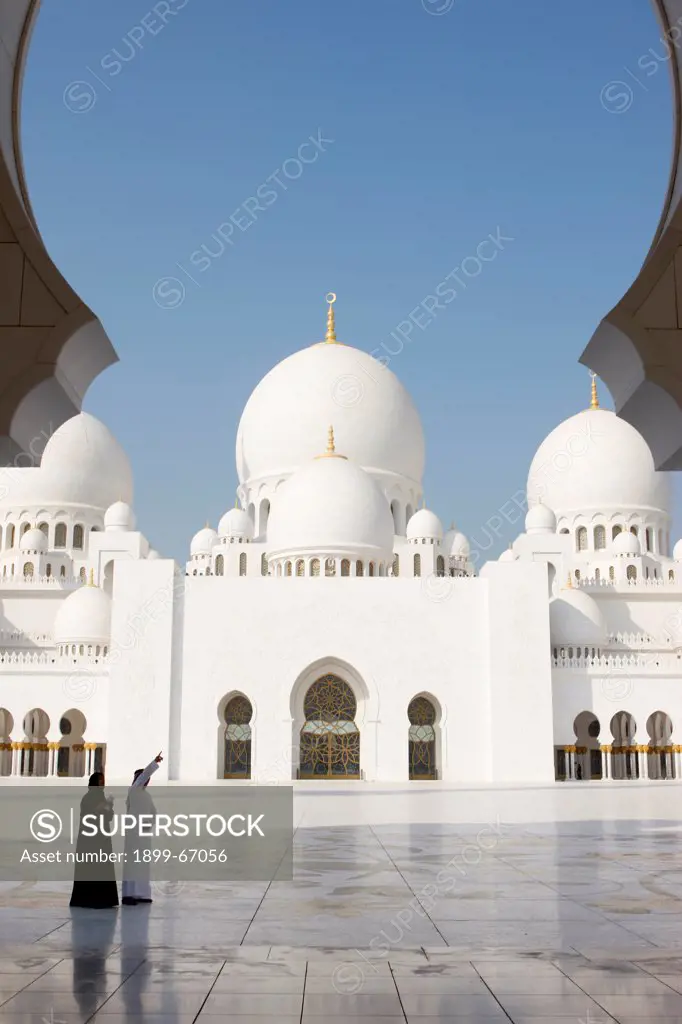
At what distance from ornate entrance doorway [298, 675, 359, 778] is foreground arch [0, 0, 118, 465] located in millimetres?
21104

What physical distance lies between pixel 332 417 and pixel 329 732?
9.78 m

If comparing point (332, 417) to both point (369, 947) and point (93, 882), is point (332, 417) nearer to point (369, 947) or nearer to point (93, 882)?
point (93, 882)

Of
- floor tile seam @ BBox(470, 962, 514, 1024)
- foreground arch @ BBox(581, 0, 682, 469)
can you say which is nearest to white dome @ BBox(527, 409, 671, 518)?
foreground arch @ BBox(581, 0, 682, 469)

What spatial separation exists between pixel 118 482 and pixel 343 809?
22.6 m

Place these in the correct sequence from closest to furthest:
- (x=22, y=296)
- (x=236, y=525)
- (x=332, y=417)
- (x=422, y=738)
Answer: (x=22, y=296)
(x=422, y=738)
(x=236, y=525)
(x=332, y=417)

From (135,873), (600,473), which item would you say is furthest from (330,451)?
(135,873)

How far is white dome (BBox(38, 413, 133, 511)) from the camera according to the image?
33750 mm

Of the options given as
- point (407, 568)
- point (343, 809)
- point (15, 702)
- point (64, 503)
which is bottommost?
point (343, 809)

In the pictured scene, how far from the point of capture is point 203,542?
110 feet

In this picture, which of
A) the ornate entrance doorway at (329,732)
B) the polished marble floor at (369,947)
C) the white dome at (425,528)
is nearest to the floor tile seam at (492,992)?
the polished marble floor at (369,947)

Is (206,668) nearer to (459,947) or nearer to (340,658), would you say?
(340,658)

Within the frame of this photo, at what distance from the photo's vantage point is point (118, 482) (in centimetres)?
3528

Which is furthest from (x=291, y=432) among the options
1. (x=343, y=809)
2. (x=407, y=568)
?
(x=343, y=809)

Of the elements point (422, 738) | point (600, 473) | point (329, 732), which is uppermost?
point (600, 473)
